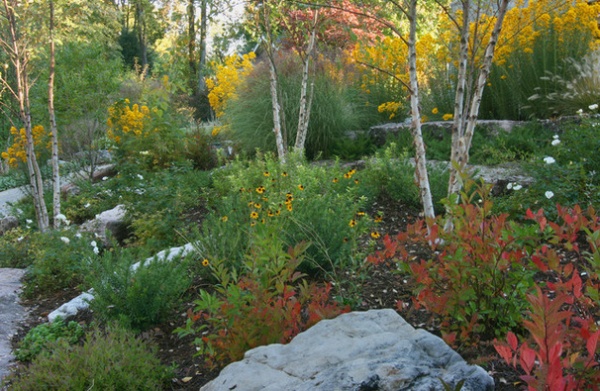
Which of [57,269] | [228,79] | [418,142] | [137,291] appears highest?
[228,79]

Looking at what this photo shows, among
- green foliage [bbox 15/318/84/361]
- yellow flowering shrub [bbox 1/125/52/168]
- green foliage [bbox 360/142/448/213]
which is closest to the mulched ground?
green foliage [bbox 15/318/84/361]

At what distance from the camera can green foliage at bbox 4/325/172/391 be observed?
2.75 metres

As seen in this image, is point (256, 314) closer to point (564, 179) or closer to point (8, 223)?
point (564, 179)

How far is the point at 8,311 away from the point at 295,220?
2350 mm

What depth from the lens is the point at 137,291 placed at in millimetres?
3535

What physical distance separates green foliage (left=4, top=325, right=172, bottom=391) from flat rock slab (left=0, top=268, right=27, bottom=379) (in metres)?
0.74

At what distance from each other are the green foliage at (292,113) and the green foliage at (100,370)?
602 cm

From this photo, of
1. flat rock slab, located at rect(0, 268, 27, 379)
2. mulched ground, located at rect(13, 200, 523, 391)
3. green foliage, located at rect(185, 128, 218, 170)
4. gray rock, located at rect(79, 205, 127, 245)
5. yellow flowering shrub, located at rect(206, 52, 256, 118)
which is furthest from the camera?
yellow flowering shrub, located at rect(206, 52, 256, 118)

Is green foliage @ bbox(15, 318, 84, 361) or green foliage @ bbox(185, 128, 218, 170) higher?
green foliage @ bbox(185, 128, 218, 170)

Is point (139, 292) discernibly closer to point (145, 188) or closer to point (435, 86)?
point (145, 188)

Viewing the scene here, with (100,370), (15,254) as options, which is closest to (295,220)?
(100,370)

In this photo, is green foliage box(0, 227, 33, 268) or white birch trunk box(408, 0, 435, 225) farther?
green foliage box(0, 227, 33, 268)

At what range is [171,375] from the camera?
9.76 feet

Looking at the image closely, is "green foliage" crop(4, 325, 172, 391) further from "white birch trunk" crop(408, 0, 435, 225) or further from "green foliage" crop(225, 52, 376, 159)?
"green foliage" crop(225, 52, 376, 159)
